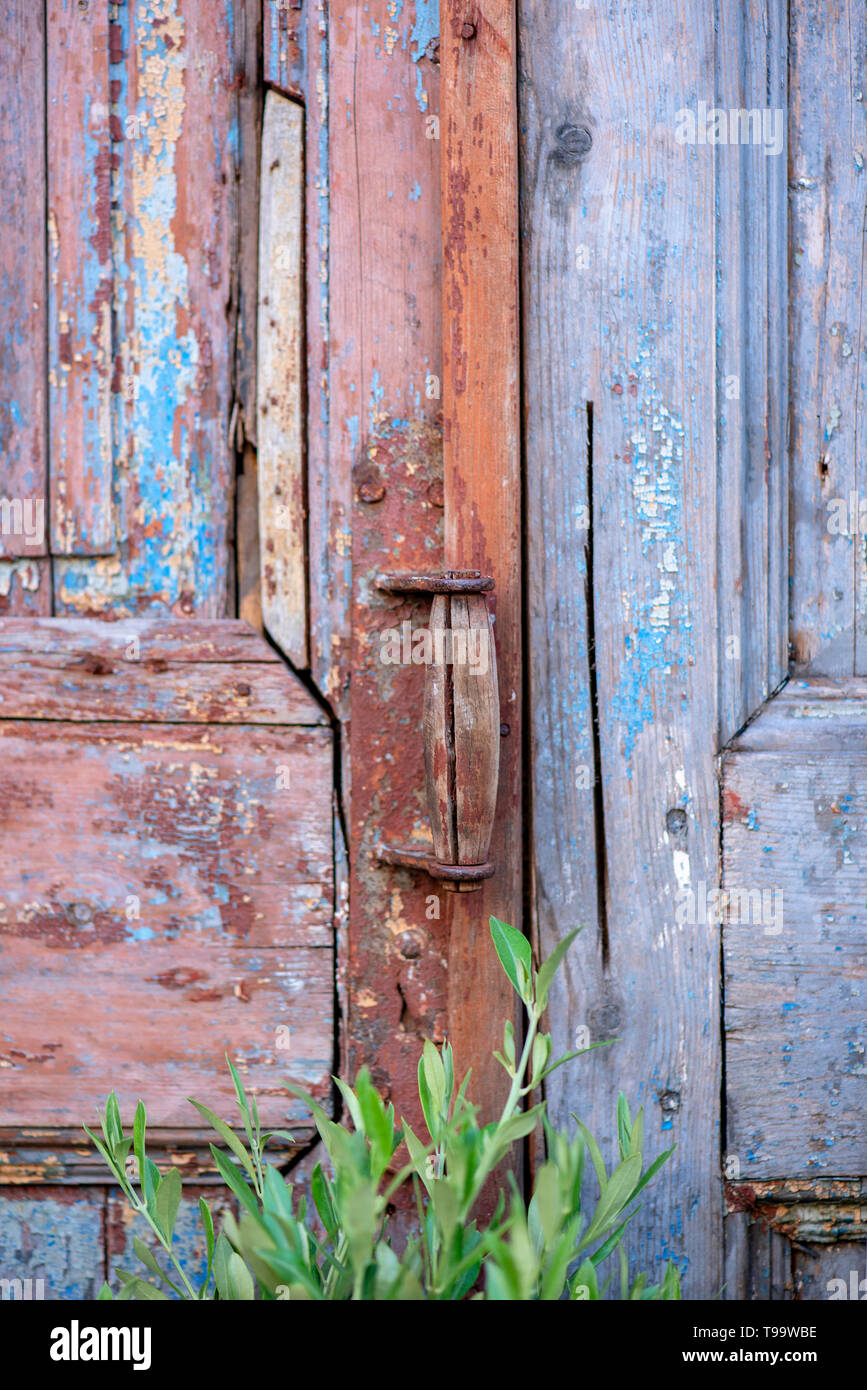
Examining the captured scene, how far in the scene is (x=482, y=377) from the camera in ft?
2.88

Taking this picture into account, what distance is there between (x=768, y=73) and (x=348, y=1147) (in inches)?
41.6

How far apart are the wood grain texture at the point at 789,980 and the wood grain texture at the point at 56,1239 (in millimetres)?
660

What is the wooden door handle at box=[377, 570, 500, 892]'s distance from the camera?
810 mm

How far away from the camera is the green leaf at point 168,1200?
2.30 feet

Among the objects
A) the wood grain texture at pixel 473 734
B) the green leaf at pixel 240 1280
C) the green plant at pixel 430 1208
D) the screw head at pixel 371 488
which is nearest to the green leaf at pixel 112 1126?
the green plant at pixel 430 1208

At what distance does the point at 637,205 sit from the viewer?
3.01 feet

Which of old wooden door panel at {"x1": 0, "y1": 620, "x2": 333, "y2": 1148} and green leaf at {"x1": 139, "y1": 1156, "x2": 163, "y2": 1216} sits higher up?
old wooden door panel at {"x1": 0, "y1": 620, "x2": 333, "y2": 1148}

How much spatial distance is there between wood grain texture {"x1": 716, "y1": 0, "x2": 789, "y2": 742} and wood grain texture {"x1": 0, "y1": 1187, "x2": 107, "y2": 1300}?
823 mm

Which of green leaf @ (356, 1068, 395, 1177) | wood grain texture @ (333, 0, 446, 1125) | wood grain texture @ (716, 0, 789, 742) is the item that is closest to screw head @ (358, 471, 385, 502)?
wood grain texture @ (333, 0, 446, 1125)

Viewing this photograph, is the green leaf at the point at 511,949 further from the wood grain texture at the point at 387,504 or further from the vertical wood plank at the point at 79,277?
the vertical wood plank at the point at 79,277

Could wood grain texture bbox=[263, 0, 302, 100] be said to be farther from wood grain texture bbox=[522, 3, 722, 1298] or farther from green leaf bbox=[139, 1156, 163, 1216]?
green leaf bbox=[139, 1156, 163, 1216]
